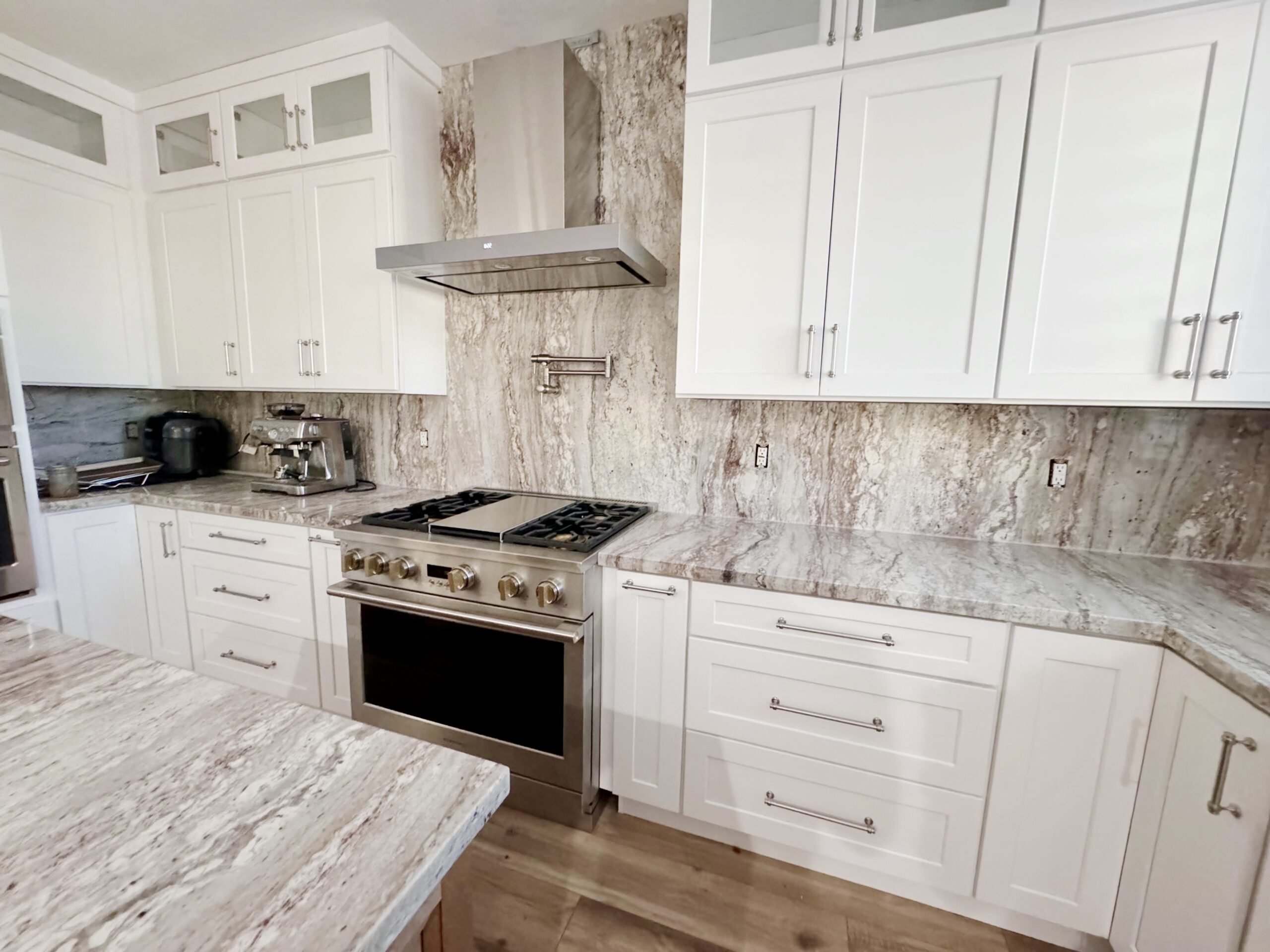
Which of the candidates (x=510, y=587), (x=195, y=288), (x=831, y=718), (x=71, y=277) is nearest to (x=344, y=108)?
(x=195, y=288)

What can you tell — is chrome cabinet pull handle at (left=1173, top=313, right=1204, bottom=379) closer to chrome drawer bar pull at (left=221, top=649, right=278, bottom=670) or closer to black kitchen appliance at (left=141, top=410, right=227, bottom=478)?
chrome drawer bar pull at (left=221, top=649, right=278, bottom=670)

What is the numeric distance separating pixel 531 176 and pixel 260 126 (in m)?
1.25

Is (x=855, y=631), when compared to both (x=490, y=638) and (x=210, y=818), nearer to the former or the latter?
(x=490, y=638)

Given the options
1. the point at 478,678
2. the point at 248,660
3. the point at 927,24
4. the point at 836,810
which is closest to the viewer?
the point at 927,24

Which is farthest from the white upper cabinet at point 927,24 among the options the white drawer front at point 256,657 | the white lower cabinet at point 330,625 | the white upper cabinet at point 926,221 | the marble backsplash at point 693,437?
the white drawer front at point 256,657

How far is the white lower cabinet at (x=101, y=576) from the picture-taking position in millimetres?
2008

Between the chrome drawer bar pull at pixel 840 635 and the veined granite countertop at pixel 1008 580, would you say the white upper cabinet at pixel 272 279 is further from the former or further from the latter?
the chrome drawer bar pull at pixel 840 635

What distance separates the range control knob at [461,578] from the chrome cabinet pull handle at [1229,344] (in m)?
1.96

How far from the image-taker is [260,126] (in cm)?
210

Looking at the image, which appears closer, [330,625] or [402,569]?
[402,569]

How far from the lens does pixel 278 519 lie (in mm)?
1945

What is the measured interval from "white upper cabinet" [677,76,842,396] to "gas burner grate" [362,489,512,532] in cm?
100

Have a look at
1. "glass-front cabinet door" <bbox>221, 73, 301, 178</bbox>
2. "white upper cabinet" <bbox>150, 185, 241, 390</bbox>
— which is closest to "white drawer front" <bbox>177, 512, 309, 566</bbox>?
"white upper cabinet" <bbox>150, 185, 241, 390</bbox>

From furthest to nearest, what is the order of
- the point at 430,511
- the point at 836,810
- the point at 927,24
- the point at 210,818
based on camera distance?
the point at 430,511, the point at 836,810, the point at 927,24, the point at 210,818
